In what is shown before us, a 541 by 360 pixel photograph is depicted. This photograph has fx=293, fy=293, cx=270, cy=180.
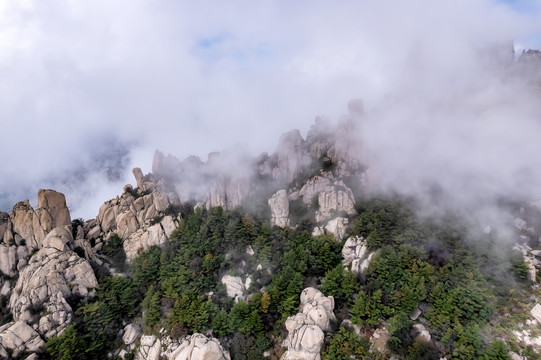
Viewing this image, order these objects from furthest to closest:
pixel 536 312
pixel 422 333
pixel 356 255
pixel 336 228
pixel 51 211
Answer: pixel 51 211
pixel 336 228
pixel 356 255
pixel 422 333
pixel 536 312

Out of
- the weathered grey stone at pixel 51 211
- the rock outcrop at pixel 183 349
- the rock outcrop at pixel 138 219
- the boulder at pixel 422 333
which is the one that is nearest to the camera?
the boulder at pixel 422 333

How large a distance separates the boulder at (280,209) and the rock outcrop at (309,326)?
935 inches

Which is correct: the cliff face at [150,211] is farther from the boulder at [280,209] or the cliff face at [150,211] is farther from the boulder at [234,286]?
the boulder at [234,286]

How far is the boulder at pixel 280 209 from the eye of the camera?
8125 cm

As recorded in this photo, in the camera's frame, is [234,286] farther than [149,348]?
Yes

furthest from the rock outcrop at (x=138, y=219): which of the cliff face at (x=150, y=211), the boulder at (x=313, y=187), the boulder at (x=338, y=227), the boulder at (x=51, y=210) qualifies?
the boulder at (x=338, y=227)

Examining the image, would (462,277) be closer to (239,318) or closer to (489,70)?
(239,318)

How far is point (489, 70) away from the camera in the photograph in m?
90.4

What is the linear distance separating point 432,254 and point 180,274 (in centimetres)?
5592

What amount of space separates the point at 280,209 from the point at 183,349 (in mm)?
40680

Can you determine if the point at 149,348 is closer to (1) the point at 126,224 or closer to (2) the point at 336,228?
(1) the point at 126,224

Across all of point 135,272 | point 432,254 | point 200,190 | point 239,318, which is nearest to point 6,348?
point 135,272

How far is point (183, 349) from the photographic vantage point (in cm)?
5672

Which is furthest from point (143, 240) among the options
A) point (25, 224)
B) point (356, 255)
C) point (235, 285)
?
point (356, 255)
